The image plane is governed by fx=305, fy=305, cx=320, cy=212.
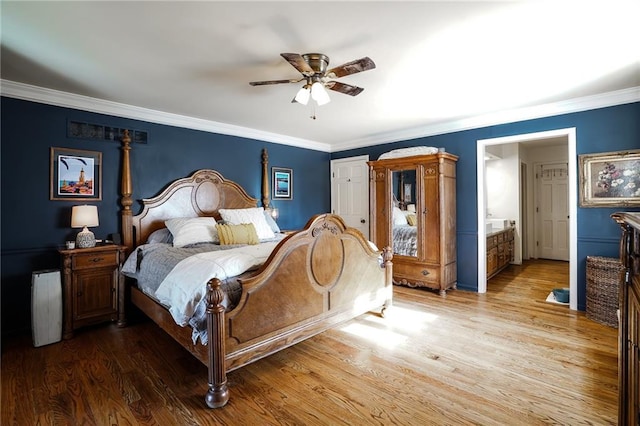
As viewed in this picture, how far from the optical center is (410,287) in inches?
175

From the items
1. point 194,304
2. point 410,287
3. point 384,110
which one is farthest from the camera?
point 410,287

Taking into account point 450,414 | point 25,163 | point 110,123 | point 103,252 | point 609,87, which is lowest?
point 450,414

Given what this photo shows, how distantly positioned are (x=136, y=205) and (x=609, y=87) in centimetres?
524

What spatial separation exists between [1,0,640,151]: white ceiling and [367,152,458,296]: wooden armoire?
781 mm

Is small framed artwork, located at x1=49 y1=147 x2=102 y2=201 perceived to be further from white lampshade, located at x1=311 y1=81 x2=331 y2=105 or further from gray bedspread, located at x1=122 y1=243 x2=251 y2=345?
white lampshade, located at x1=311 y1=81 x2=331 y2=105

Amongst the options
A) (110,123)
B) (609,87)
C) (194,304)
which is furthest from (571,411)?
(110,123)

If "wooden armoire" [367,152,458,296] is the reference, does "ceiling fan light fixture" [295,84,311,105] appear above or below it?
above

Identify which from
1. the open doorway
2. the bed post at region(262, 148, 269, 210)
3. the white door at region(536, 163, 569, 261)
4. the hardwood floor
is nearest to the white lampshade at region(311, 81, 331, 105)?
the hardwood floor

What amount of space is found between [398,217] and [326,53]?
2.74 meters

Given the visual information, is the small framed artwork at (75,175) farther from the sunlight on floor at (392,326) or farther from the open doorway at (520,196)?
the open doorway at (520,196)

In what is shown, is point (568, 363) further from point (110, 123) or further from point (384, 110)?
point (110, 123)

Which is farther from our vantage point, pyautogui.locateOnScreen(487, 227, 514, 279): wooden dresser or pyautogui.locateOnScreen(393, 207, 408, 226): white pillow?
pyautogui.locateOnScreen(487, 227, 514, 279): wooden dresser

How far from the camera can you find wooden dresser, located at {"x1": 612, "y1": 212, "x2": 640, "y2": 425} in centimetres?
120

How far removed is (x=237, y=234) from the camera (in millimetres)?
3348
